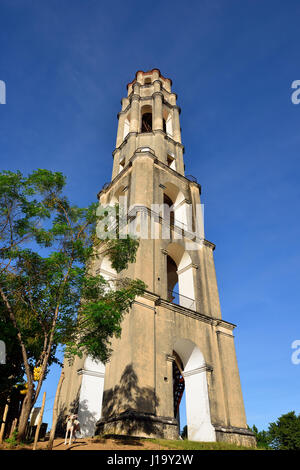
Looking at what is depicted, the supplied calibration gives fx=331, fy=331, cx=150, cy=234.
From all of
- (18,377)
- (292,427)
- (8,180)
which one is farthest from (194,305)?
(292,427)

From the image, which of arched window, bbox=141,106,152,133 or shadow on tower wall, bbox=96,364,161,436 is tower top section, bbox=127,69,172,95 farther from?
shadow on tower wall, bbox=96,364,161,436

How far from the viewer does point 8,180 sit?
1163 cm

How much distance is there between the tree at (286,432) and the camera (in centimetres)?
3409

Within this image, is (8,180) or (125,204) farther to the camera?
(125,204)

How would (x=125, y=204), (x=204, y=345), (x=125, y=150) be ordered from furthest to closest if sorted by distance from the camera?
(x=125, y=150) → (x=125, y=204) → (x=204, y=345)

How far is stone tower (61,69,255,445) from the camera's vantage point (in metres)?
13.6

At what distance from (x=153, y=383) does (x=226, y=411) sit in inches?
179

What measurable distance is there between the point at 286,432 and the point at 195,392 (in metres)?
25.8

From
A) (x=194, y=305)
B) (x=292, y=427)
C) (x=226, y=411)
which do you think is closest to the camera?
(x=226, y=411)

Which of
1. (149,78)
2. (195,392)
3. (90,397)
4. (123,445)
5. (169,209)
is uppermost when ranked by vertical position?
(149,78)

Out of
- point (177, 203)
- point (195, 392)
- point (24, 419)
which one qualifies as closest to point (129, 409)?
point (24, 419)

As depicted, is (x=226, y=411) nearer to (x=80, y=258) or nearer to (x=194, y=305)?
(x=194, y=305)

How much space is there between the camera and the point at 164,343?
15391 millimetres

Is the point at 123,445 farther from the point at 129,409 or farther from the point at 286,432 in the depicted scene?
the point at 286,432
